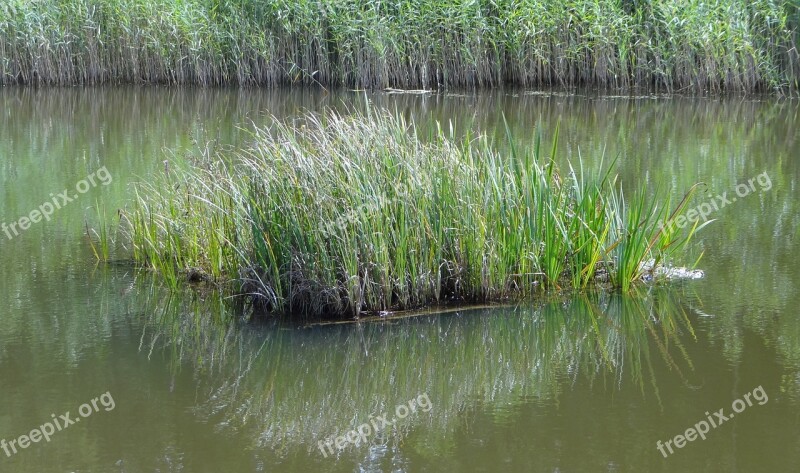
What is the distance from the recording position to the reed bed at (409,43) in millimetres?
15203

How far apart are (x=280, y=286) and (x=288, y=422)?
1.40 m

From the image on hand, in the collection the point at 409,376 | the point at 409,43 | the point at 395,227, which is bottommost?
the point at 409,376

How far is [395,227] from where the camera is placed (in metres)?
5.62

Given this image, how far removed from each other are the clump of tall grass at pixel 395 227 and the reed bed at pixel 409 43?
1012 centimetres

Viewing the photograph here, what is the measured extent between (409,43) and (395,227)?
11165 mm

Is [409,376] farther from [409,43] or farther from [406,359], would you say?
[409,43]

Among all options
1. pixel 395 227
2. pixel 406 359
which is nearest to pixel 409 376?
pixel 406 359

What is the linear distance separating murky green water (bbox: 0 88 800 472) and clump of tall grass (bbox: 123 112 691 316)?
22cm

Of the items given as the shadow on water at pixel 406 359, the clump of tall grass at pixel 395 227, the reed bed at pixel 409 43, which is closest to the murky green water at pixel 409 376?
the shadow on water at pixel 406 359

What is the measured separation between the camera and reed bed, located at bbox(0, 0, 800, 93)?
1520cm

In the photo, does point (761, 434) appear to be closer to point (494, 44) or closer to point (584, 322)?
point (584, 322)

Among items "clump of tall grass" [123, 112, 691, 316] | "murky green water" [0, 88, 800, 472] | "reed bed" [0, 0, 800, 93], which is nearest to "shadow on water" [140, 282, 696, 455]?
"murky green water" [0, 88, 800, 472]

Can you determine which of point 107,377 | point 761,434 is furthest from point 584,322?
point 107,377

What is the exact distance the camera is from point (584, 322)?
553cm
